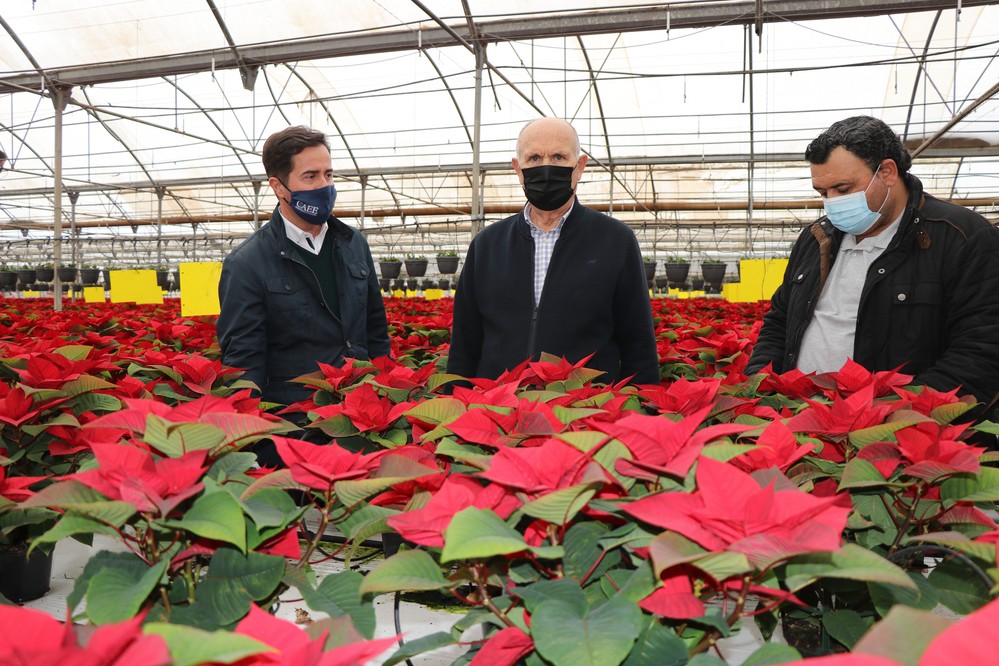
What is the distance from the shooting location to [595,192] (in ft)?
74.6

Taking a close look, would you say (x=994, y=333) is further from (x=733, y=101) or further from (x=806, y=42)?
(x=733, y=101)

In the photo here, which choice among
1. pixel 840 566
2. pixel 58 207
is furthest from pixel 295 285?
pixel 58 207

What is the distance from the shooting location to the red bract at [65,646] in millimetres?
619

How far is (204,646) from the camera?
641 millimetres

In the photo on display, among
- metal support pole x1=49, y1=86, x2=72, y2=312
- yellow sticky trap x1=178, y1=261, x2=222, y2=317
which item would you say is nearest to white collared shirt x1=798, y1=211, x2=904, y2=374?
yellow sticky trap x1=178, y1=261, x2=222, y2=317

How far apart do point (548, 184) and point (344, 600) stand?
1949 millimetres

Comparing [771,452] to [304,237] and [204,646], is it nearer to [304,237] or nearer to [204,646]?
[204,646]

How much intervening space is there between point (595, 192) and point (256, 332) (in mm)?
20674

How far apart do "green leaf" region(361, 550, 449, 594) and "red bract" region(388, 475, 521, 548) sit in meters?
0.03

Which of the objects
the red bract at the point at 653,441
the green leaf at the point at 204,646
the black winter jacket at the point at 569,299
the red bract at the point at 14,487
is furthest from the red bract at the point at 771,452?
the black winter jacket at the point at 569,299

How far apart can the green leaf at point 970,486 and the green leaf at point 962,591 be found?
0.11 metres

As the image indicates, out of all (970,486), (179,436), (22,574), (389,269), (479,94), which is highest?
(479,94)

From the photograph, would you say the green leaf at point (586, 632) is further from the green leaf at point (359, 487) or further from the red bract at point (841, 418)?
the red bract at point (841, 418)

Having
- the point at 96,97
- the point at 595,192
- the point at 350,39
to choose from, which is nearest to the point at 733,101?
the point at 595,192
